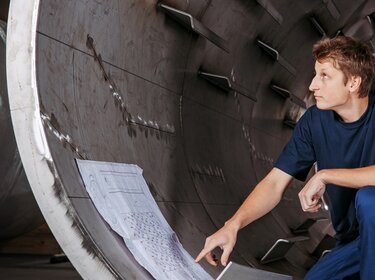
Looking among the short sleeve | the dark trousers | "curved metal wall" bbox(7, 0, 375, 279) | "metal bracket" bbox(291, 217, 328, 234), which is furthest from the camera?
"metal bracket" bbox(291, 217, 328, 234)

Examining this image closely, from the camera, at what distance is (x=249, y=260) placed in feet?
7.28

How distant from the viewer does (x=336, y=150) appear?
5.65 ft

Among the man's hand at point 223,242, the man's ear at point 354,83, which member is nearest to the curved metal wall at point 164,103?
→ the man's hand at point 223,242

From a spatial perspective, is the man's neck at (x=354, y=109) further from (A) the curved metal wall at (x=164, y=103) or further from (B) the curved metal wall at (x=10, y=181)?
(B) the curved metal wall at (x=10, y=181)

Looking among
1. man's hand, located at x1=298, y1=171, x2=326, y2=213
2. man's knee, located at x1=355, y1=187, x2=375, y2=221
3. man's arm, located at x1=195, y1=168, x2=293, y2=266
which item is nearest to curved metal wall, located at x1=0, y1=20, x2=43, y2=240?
man's arm, located at x1=195, y1=168, x2=293, y2=266

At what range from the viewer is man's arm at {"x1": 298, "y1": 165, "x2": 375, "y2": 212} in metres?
1.54

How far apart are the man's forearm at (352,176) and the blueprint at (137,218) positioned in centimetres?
40

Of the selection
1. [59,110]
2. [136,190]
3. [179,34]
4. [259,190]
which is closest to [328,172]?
[259,190]

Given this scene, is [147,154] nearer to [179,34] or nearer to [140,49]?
[140,49]

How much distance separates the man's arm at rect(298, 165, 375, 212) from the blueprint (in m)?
0.33

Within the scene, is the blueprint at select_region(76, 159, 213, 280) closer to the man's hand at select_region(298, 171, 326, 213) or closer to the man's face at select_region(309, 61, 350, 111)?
the man's hand at select_region(298, 171, 326, 213)

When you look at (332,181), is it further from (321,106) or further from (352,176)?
(321,106)

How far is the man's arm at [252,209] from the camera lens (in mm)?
1580

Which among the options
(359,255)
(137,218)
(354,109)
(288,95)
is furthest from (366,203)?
(288,95)
